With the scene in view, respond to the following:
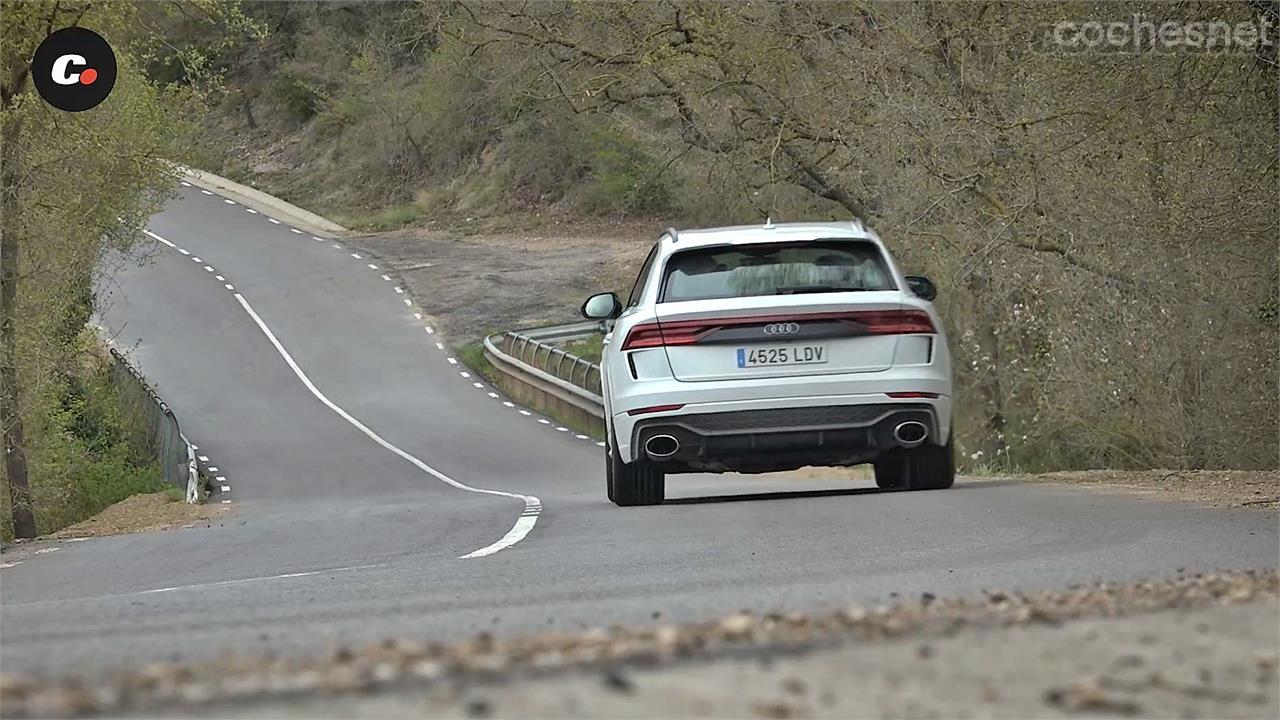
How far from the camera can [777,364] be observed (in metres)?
12.9

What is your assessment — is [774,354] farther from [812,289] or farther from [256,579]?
[256,579]

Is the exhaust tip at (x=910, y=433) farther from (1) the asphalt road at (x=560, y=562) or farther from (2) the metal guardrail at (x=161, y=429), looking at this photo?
(2) the metal guardrail at (x=161, y=429)

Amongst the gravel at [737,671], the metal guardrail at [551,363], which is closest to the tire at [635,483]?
the gravel at [737,671]

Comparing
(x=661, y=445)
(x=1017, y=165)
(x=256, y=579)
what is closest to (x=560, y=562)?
(x=256, y=579)

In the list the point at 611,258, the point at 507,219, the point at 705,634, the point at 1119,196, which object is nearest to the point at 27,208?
the point at 1119,196

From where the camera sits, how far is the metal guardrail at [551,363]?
4162 centimetres

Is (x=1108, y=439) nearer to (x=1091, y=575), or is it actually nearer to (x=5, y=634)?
(x=1091, y=575)

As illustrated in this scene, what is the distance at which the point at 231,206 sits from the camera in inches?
3034

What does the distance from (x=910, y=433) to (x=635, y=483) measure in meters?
2.09

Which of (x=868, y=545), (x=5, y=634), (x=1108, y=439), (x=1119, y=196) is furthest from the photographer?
(x=1108, y=439)

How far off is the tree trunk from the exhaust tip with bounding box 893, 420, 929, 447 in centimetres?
1285

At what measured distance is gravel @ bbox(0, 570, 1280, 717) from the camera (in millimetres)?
4371

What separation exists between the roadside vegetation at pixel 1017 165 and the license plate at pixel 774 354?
3.86 m

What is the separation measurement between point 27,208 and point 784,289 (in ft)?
49.3
